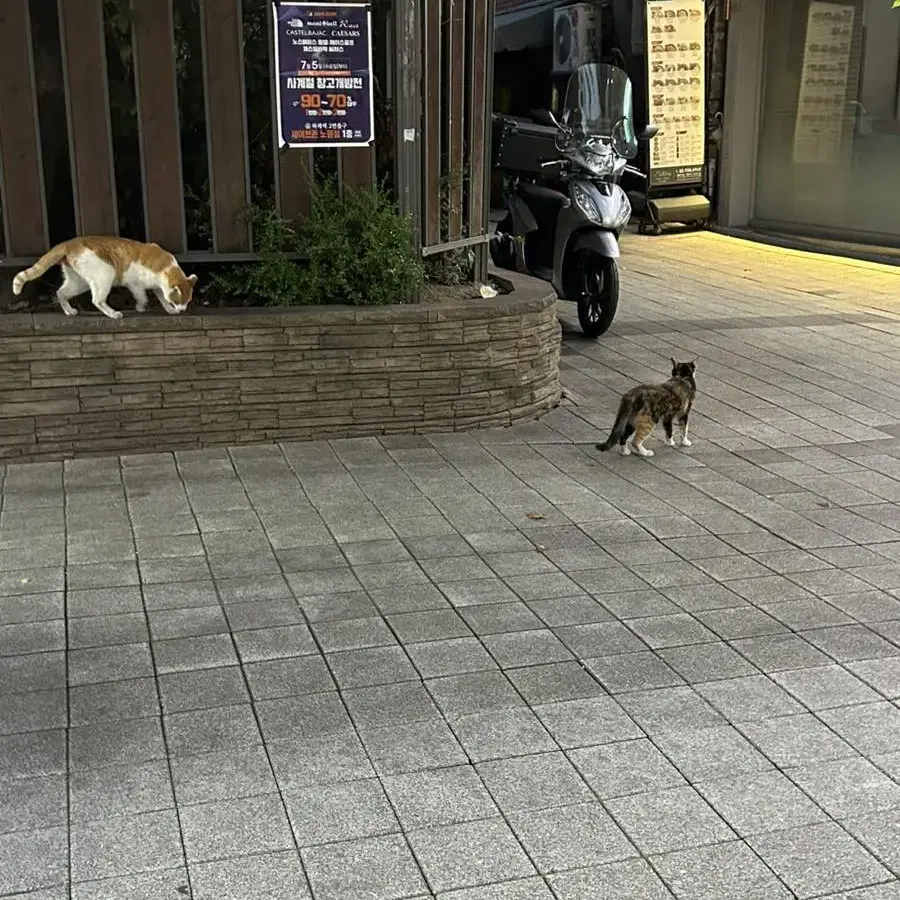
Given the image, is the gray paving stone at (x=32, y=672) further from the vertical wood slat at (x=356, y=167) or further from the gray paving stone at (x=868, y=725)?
the vertical wood slat at (x=356, y=167)

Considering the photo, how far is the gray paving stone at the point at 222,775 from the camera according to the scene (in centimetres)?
317

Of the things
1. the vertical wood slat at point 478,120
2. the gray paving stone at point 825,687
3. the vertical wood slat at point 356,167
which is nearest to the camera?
the gray paving stone at point 825,687

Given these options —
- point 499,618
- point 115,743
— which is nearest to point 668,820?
point 499,618

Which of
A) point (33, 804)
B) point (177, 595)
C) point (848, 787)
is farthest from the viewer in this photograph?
point (177, 595)

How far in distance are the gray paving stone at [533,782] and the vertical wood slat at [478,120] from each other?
4.87 metres

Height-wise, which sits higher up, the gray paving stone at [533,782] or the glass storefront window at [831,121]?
the glass storefront window at [831,121]

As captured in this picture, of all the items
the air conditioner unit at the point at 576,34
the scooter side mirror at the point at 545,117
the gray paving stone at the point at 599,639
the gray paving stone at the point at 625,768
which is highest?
the air conditioner unit at the point at 576,34

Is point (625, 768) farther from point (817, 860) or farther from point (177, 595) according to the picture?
point (177, 595)

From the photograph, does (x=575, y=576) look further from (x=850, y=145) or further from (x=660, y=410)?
(x=850, y=145)

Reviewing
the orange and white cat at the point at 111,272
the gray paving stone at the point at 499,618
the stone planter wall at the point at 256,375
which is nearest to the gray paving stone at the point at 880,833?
the gray paving stone at the point at 499,618

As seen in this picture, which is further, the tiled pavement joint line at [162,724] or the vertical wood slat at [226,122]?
the vertical wood slat at [226,122]

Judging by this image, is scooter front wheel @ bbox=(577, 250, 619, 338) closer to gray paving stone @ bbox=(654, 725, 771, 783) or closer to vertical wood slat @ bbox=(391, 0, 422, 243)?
vertical wood slat @ bbox=(391, 0, 422, 243)

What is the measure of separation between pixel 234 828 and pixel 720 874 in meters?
1.26

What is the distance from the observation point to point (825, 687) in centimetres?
380
